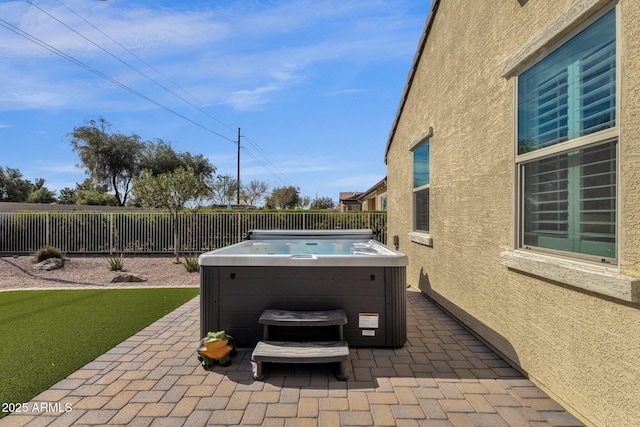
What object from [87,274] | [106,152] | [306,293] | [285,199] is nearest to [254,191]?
[285,199]

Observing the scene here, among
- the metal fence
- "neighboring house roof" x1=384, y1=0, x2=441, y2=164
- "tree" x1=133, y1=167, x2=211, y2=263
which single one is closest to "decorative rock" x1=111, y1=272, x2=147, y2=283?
"tree" x1=133, y1=167, x2=211, y2=263

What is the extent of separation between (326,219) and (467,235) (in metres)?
6.62

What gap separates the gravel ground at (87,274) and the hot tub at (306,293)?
3.38 metres

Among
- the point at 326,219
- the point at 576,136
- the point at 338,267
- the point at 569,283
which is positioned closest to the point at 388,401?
the point at 338,267

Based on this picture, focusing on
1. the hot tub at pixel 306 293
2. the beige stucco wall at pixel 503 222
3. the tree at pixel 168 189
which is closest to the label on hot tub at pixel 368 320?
the hot tub at pixel 306 293

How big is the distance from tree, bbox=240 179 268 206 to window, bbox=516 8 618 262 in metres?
33.1

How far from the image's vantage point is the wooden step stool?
2326 mm

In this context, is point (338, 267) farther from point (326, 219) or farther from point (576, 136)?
point (326, 219)

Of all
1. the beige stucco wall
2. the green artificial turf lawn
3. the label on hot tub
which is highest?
the beige stucco wall

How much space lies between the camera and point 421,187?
5.17m

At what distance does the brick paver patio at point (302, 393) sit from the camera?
191 centimetres

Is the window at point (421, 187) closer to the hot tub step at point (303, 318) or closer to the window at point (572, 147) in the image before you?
the window at point (572, 147)

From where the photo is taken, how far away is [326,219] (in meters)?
9.91

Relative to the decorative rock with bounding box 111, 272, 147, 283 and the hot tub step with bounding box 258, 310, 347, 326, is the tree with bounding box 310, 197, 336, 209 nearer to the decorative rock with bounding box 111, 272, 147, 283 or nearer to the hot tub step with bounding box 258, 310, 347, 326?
the decorative rock with bounding box 111, 272, 147, 283
